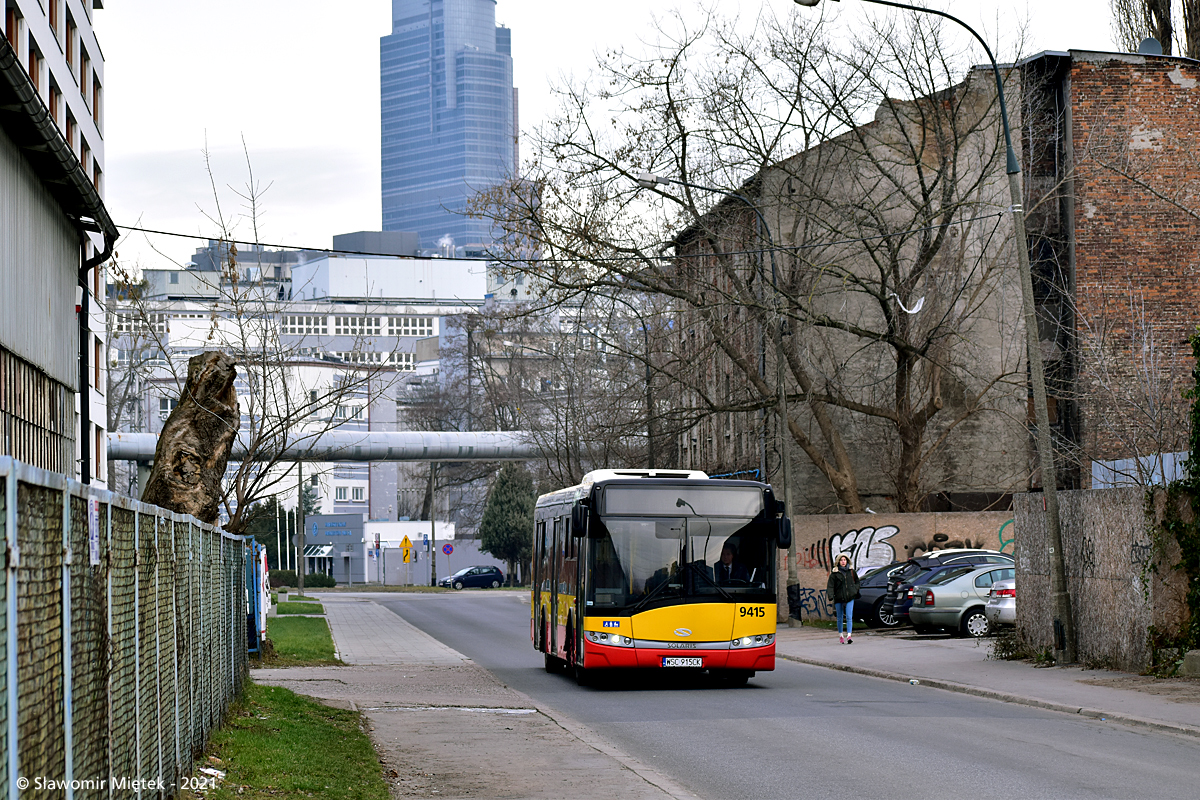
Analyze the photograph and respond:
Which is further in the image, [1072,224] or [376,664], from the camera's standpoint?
[1072,224]

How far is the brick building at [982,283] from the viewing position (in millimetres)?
34406

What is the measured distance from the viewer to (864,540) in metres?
36.8

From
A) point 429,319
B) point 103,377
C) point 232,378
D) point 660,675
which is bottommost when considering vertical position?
point 660,675

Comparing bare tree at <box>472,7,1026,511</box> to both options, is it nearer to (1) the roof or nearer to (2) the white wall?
(1) the roof

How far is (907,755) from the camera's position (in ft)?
39.4

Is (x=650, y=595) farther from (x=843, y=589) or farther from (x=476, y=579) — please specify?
(x=476, y=579)

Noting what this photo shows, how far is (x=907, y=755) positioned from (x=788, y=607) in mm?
24428

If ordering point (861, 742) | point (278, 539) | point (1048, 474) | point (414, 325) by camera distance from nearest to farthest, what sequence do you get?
point (861, 742) → point (1048, 474) → point (278, 539) → point (414, 325)

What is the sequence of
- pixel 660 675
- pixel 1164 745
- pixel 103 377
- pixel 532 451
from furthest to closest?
pixel 532 451 → pixel 103 377 → pixel 660 675 → pixel 1164 745

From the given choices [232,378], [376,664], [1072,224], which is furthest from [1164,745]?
[1072,224]

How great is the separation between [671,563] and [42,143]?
30.4 feet

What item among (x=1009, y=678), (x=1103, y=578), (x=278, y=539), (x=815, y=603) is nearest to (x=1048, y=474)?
(x=1103, y=578)

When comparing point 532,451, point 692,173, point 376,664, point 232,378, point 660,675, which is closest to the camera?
point 232,378

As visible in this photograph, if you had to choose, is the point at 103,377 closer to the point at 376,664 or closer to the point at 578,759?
the point at 376,664
